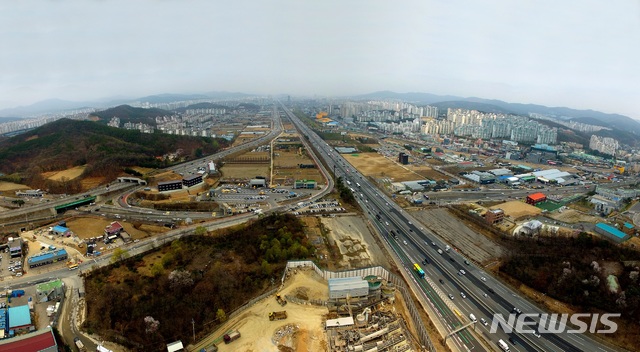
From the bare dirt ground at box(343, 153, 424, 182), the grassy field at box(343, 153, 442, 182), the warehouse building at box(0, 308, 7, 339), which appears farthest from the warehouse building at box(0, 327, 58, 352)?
the bare dirt ground at box(343, 153, 424, 182)

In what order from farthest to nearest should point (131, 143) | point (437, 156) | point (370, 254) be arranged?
point (437, 156) → point (131, 143) → point (370, 254)

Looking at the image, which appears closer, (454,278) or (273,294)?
(273,294)

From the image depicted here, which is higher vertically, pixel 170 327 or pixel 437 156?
pixel 437 156

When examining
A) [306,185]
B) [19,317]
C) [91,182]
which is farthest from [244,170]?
[19,317]

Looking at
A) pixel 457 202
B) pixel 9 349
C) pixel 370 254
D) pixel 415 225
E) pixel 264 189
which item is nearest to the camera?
pixel 9 349

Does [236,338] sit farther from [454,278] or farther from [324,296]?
A: [454,278]

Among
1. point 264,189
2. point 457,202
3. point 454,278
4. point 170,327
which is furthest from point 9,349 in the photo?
point 457,202

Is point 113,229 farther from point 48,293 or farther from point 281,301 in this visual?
point 281,301

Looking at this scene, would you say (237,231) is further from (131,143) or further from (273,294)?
(131,143)
